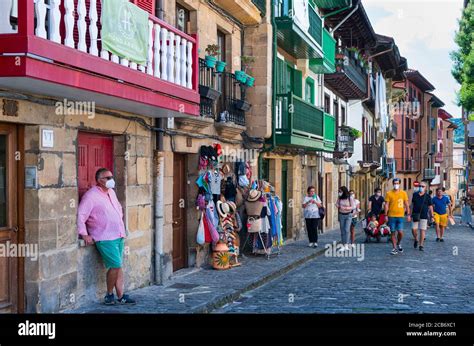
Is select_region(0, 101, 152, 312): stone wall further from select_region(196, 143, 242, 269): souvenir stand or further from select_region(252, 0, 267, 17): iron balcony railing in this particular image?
select_region(252, 0, 267, 17): iron balcony railing

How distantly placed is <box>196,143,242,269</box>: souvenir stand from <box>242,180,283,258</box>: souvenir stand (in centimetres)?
70

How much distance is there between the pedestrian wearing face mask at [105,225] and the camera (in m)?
8.46

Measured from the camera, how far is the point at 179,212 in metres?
12.5

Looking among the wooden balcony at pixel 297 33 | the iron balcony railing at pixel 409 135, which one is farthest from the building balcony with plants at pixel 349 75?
the iron balcony railing at pixel 409 135

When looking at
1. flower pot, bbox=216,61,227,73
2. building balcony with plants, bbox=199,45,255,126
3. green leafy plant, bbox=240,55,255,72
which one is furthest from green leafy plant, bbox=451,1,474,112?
flower pot, bbox=216,61,227,73

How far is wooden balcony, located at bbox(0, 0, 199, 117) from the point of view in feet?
20.5

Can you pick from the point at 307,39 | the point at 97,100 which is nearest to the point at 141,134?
the point at 97,100

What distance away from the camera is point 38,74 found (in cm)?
641

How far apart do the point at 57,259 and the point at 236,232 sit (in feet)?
18.6

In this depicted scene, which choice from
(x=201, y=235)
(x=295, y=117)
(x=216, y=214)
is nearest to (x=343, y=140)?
(x=295, y=117)

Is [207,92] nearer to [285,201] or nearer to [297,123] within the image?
[297,123]

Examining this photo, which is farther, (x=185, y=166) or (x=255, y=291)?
(x=185, y=166)

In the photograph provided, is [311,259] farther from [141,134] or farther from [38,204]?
[38,204]

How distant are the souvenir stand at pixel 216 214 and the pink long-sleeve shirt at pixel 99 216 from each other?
12.3 feet
